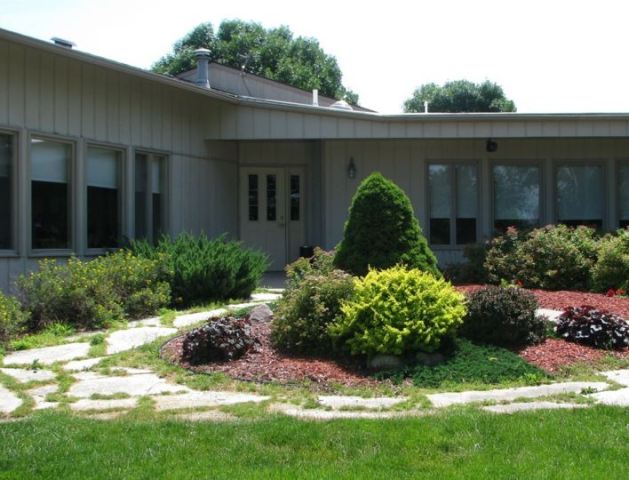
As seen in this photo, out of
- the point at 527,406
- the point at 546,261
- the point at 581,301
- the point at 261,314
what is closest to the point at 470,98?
the point at 546,261

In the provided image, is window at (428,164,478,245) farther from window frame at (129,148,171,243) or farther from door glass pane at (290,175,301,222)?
window frame at (129,148,171,243)

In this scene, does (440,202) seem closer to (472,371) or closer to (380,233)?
(380,233)

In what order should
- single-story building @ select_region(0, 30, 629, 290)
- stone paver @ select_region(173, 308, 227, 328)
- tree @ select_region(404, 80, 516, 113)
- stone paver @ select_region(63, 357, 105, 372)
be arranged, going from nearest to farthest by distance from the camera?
1. stone paver @ select_region(63, 357, 105, 372)
2. stone paver @ select_region(173, 308, 227, 328)
3. single-story building @ select_region(0, 30, 629, 290)
4. tree @ select_region(404, 80, 516, 113)

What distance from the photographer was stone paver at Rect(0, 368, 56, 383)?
6.63 m

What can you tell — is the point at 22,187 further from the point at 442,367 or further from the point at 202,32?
the point at 202,32

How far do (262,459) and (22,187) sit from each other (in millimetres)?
7331

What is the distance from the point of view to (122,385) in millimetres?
6336

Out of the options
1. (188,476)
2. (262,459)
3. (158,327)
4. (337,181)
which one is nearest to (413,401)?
(262,459)

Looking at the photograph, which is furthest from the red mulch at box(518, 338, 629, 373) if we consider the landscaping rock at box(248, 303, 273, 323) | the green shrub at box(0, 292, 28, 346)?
the green shrub at box(0, 292, 28, 346)

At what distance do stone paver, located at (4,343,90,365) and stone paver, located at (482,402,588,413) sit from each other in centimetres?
423

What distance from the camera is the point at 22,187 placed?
1029cm

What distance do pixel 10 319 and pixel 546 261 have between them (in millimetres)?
7949

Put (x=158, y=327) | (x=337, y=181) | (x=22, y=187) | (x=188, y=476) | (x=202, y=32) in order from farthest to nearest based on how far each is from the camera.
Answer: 1. (x=202, y=32)
2. (x=337, y=181)
3. (x=22, y=187)
4. (x=158, y=327)
5. (x=188, y=476)

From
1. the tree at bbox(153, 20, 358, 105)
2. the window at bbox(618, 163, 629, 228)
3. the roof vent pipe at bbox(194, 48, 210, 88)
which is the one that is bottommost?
the window at bbox(618, 163, 629, 228)
